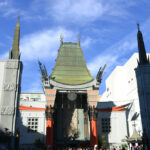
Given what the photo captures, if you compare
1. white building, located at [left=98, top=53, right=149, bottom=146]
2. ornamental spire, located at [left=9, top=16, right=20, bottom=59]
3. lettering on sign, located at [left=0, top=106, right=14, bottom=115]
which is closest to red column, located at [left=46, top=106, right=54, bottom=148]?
white building, located at [left=98, top=53, right=149, bottom=146]

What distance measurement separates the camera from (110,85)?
197ft

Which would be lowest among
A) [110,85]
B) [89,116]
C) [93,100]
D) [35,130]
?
[35,130]

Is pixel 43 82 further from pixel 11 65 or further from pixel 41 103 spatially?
pixel 11 65

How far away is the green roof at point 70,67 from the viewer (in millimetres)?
32469

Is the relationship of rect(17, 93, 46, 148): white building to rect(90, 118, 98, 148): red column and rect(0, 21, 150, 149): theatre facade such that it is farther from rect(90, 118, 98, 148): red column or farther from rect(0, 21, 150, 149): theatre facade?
rect(90, 118, 98, 148): red column

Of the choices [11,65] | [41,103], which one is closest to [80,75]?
[41,103]

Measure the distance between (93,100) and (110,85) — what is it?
3011 cm

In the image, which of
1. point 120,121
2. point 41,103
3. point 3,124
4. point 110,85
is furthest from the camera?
point 110,85

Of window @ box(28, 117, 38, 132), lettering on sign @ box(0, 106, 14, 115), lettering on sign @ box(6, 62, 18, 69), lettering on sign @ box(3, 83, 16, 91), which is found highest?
lettering on sign @ box(6, 62, 18, 69)

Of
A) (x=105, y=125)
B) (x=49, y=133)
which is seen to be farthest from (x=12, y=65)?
(x=105, y=125)

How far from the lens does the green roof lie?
3247 centimetres

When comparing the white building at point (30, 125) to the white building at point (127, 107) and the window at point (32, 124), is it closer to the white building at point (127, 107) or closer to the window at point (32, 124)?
the window at point (32, 124)

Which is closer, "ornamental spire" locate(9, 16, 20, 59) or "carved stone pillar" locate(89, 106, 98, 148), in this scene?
"ornamental spire" locate(9, 16, 20, 59)

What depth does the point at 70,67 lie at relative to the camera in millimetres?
34500
